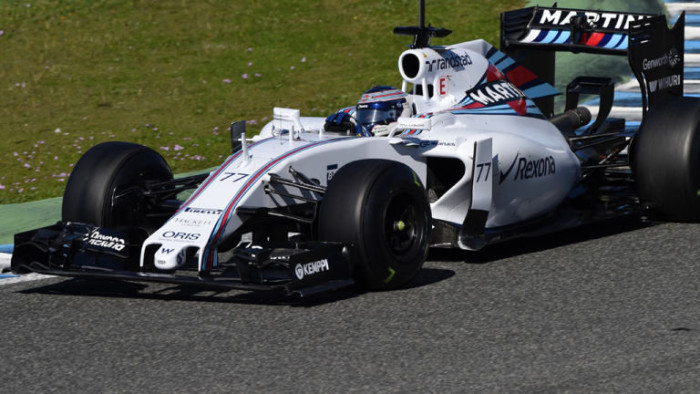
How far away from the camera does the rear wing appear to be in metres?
9.14

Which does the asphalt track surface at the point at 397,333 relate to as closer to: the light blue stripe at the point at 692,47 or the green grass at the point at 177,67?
the green grass at the point at 177,67

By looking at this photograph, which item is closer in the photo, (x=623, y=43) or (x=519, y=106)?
(x=519, y=106)

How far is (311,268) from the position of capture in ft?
20.4

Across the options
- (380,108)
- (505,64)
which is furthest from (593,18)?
(380,108)

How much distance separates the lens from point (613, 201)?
28.1 feet

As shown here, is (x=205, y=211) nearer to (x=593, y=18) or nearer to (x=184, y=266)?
(x=184, y=266)

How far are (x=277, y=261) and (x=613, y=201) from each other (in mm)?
3346

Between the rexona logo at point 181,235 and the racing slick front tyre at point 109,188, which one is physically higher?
the racing slick front tyre at point 109,188

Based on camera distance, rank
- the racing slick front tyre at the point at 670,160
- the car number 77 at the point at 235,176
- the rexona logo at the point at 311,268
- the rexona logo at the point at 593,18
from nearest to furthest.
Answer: the rexona logo at the point at 311,268 → the car number 77 at the point at 235,176 → the racing slick front tyre at the point at 670,160 → the rexona logo at the point at 593,18

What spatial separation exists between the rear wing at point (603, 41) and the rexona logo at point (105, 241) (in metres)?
4.27

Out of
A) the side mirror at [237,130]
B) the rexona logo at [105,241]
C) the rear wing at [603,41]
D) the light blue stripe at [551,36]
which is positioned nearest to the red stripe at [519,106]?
the rear wing at [603,41]

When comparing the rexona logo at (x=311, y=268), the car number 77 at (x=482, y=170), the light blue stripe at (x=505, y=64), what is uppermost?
the light blue stripe at (x=505, y=64)

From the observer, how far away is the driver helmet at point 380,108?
7957 millimetres

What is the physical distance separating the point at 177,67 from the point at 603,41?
28.6 ft
